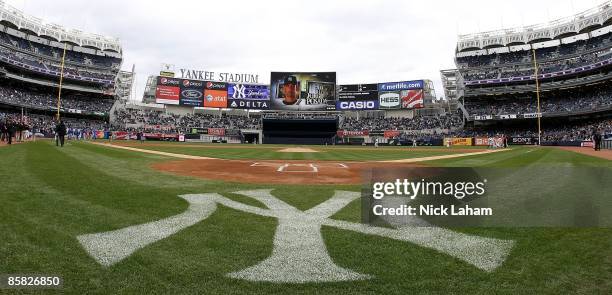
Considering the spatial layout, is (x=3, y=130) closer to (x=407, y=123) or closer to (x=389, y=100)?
(x=389, y=100)

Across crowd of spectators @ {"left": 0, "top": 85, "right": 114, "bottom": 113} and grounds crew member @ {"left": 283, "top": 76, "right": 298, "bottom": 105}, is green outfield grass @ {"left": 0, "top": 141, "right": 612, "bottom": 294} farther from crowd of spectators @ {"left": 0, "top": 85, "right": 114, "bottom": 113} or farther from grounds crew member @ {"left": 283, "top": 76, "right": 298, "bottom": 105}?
grounds crew member @ {"left": 283, "top": 76, "right": 298, "bottom": 105}

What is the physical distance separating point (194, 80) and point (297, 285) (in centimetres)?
7559

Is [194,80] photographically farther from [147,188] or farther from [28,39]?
[147,188]

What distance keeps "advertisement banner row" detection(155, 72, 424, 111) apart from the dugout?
2.94 metres

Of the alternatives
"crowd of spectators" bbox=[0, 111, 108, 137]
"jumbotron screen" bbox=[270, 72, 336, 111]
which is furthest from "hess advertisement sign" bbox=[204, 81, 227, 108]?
"crowd of spectators" bbox=[0, 111, 108, 137]

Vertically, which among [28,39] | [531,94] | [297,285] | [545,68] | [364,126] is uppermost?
[28,39]

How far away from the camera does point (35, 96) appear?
61656mm

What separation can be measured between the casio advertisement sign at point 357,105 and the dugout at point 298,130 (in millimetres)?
4093

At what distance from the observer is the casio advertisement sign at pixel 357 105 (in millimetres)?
73125

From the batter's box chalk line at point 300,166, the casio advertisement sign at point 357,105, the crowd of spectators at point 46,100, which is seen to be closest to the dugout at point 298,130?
the casio advertisement sign at point 357,105

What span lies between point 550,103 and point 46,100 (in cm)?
9085

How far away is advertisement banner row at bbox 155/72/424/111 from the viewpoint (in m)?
71.1

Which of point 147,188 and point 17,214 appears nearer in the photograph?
point 17,214

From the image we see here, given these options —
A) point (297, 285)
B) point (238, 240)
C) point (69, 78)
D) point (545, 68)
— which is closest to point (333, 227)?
point (238, 240)
